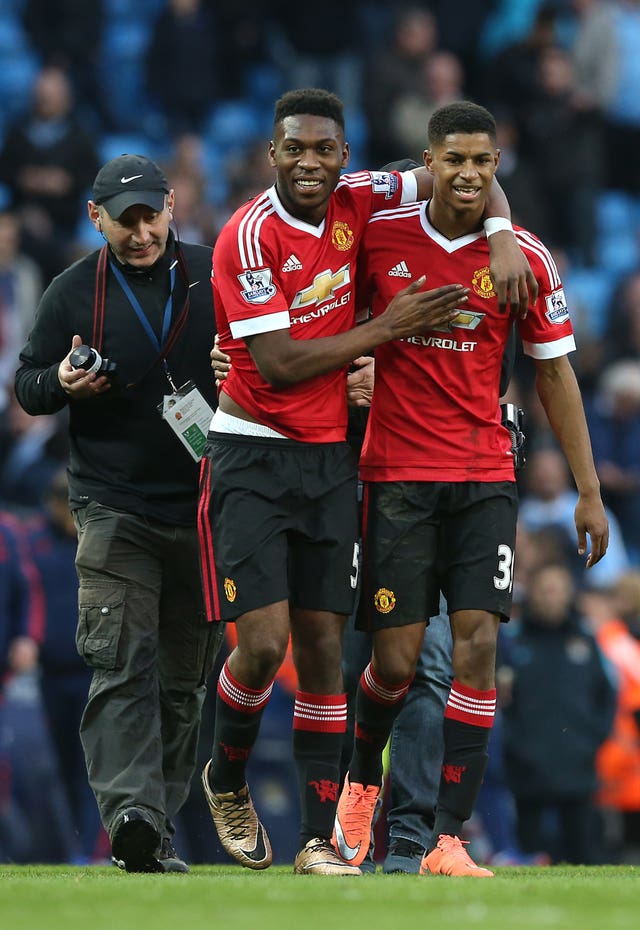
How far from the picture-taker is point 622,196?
17516mm

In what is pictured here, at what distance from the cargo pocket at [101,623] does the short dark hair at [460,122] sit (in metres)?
2.04

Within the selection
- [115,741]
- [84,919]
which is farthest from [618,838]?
[84,919]

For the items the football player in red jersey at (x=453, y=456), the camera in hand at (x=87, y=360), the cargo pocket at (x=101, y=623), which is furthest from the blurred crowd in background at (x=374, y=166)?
the football player in red jersey at (x=453, y=456)

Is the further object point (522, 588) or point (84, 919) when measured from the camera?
point (522, 588)

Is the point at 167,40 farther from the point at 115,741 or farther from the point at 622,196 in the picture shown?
the point at 115,741

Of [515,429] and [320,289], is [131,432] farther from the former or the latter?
[515,429]

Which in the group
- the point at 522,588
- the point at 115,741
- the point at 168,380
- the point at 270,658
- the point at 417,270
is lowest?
the point at 522,588

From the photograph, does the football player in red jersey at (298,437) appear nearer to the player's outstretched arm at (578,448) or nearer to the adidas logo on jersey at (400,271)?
the adidas logo on jersey at (400,271)

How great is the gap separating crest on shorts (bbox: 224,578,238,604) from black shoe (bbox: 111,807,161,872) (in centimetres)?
86

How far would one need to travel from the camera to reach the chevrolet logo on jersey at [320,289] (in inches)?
258

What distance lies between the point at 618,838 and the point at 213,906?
6934mm

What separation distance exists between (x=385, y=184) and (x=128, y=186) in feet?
3.17

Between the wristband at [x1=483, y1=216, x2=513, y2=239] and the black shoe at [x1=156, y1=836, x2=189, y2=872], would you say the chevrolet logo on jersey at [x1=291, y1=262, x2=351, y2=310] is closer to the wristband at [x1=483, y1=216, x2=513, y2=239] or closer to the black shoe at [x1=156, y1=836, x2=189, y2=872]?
the wristband at [x1=483, y1=216, x2=513, y2=239]

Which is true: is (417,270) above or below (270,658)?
above
